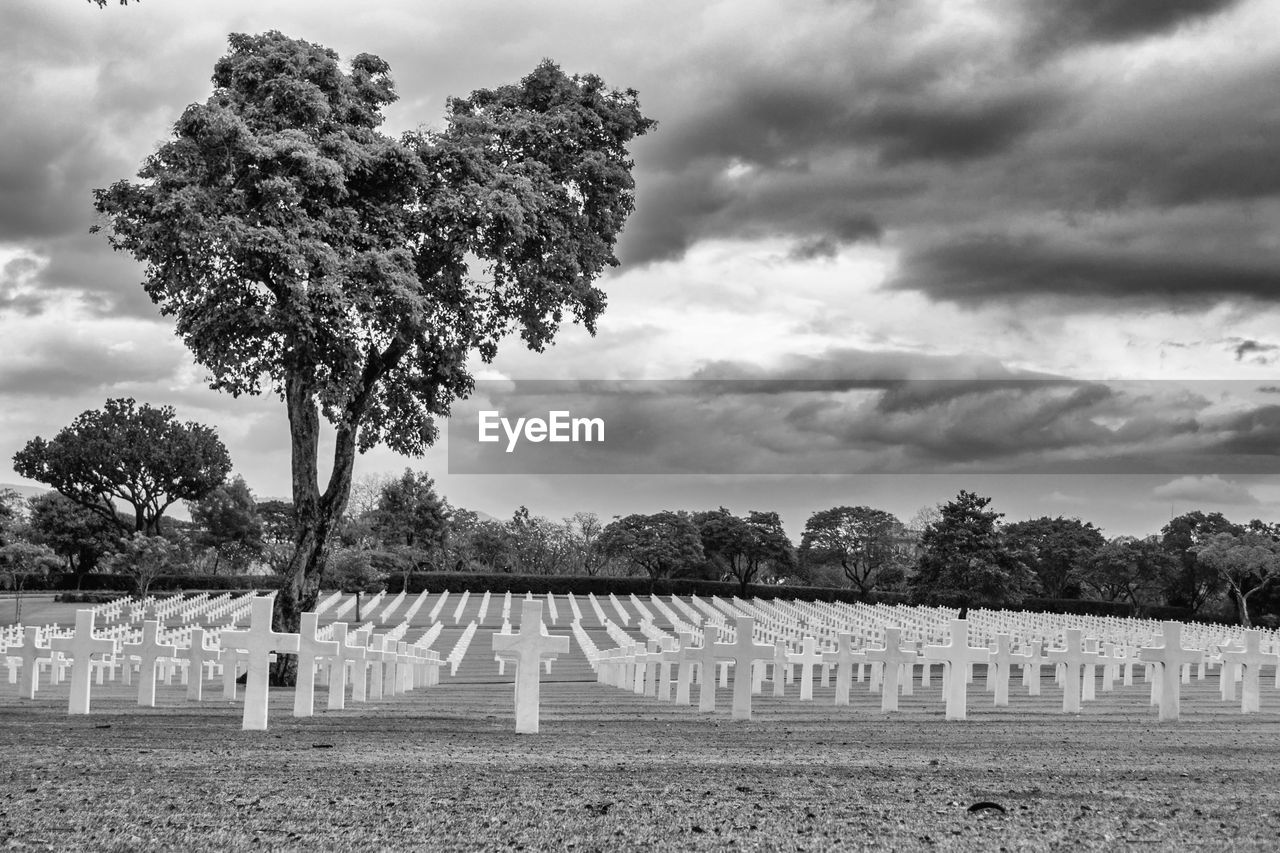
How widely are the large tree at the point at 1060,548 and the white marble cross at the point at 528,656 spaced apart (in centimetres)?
8745

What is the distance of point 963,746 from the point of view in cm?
890

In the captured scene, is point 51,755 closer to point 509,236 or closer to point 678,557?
point 509,236

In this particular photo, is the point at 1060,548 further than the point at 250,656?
Yes

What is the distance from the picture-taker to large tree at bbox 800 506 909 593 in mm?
99875

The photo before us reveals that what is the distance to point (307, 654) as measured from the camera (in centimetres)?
1075

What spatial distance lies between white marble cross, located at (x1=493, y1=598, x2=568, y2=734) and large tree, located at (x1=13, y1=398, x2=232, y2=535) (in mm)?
85276

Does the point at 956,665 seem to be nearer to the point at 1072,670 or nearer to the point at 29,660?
the point at 1072,670

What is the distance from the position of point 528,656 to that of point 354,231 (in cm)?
1120

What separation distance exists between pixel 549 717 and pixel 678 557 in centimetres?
8485

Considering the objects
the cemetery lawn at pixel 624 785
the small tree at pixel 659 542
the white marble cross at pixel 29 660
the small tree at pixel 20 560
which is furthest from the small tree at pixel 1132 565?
the cemetery lawn at pixel 624 785

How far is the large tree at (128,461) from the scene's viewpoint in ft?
292

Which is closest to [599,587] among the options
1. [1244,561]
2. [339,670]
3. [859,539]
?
[859,539]

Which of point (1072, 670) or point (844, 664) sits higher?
point (1072, 670)

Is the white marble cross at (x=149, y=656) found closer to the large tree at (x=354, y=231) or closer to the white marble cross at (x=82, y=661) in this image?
the white marble cross at (x=82, y=661)
